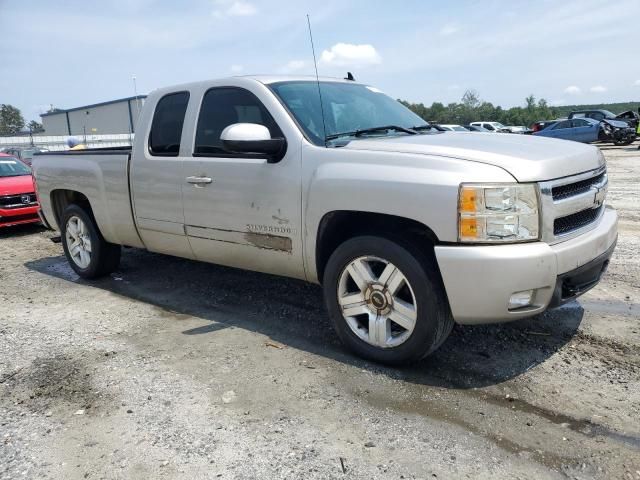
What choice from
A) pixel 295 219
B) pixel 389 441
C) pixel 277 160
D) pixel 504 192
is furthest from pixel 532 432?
pixel 277 160

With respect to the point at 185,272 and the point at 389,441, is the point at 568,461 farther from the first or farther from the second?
the point at 185,272

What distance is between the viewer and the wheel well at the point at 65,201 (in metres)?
5.84

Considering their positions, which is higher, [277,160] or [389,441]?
[277,160]

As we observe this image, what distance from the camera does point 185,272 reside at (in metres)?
5.95

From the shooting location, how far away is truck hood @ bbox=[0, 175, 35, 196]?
30.0 ft

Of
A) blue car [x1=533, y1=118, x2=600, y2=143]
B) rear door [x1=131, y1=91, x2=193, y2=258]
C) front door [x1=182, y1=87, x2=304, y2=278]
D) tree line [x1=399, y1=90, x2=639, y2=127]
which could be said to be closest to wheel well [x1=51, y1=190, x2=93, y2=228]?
rear door [x1=131, y1=91, x2=193, y2=258]

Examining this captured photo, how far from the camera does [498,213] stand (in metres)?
2.86

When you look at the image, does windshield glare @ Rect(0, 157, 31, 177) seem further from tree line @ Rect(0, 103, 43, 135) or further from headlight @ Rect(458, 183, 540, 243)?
tree line @ Rect(0, 103, 43, 135)

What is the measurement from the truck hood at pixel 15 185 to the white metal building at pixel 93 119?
3571cm

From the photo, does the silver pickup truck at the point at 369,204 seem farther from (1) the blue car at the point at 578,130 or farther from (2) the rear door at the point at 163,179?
(1) the blue car at the point at 578,130

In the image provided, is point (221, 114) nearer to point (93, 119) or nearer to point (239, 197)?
point (239, 197)

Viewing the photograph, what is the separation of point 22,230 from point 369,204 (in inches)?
345

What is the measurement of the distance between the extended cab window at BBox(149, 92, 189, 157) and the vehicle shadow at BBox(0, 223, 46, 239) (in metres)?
5.79

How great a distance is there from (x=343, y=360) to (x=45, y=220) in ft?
15.1
